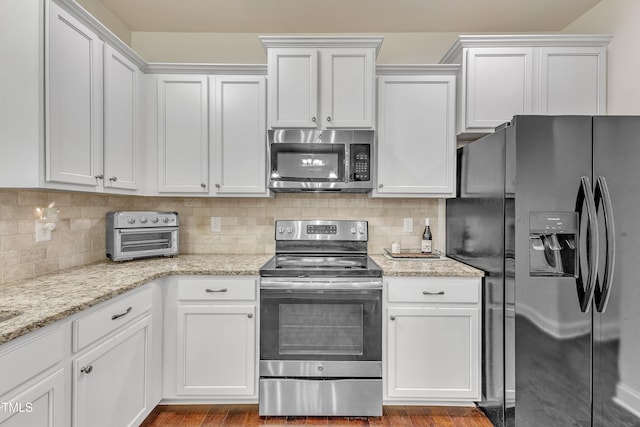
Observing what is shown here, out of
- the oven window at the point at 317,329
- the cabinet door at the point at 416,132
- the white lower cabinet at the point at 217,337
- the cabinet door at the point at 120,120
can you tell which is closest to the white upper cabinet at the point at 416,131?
the cabinet door at the point at 416,132

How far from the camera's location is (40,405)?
1222 mm

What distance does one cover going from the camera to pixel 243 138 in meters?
2.51

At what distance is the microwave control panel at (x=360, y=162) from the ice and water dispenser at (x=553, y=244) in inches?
41.7

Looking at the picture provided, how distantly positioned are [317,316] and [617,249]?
1.62 m

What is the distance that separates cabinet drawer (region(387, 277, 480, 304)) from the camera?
2.16 metres

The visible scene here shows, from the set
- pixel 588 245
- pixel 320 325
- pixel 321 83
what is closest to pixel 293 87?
pixel 321 83

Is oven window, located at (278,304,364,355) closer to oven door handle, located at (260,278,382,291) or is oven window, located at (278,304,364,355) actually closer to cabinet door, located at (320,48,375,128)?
oven door handle, located at (260,278,382,291)

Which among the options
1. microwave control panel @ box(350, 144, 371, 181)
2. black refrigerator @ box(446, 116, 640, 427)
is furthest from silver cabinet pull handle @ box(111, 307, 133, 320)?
black refrigerator @ box(446, 116, 640, 427)

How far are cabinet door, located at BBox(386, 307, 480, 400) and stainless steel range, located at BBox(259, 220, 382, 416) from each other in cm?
12

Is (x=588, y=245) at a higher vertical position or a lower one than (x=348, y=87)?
lower

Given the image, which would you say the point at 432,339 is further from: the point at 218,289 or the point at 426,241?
the point at 218,289

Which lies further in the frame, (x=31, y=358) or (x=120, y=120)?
(x=120, y=120)

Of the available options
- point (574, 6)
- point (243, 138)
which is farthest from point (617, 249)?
point (243, 138)

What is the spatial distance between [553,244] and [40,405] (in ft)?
7.56
